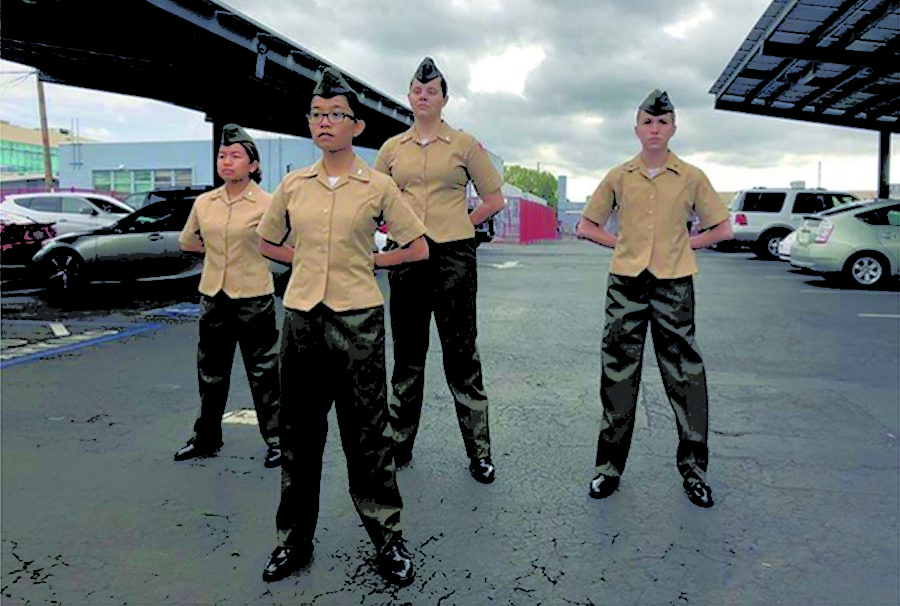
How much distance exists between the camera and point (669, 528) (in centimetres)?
333

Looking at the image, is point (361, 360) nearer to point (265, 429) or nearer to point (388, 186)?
point (388, 186)

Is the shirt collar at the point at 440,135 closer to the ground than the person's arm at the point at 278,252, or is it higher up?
higher up

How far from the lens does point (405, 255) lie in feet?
9.87

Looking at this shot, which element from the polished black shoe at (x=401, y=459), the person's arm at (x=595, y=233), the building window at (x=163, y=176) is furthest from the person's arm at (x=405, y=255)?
the building window at (x=163, y=176)

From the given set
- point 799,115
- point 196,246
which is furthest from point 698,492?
point 799,115

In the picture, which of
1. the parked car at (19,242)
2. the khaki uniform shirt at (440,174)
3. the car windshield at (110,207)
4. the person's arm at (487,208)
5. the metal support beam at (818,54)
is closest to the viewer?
the khaki uniform shirt at (440,174)

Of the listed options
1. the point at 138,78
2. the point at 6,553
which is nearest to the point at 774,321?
the point at 6,553

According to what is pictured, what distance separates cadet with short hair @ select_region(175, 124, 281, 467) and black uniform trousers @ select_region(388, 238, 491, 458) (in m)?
0.79

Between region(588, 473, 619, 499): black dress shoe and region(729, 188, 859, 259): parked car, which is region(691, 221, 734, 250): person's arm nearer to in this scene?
region(588, 473, 619, 499): black dress shoe

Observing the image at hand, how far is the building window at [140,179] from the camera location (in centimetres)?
5856

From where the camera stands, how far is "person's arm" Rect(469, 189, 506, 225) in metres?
3.97

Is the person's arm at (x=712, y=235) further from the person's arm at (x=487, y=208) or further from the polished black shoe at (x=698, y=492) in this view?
the polished black shoe at (x=698, y=492)

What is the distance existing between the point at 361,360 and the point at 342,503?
3.58ft

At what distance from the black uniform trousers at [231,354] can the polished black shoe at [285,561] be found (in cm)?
135
